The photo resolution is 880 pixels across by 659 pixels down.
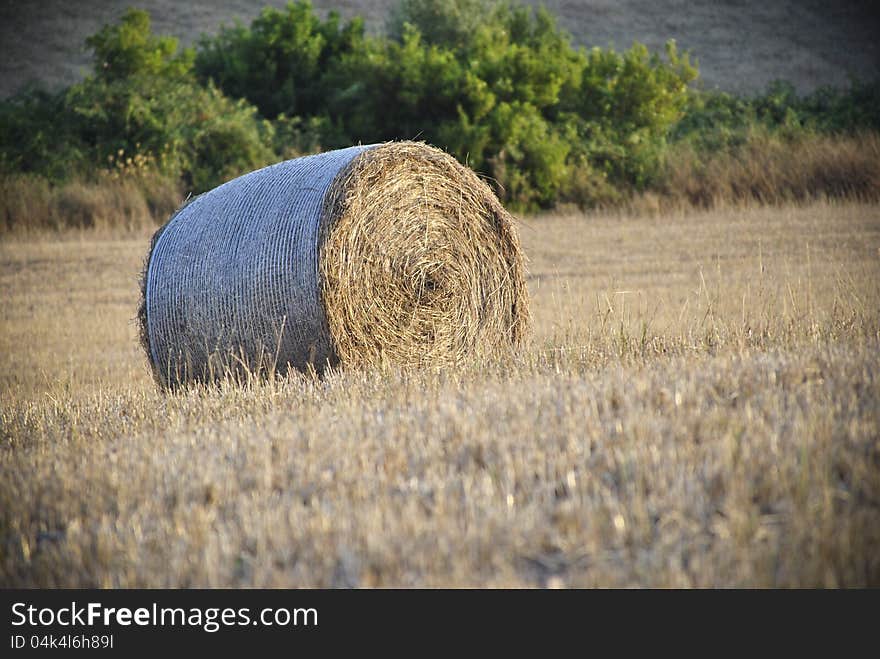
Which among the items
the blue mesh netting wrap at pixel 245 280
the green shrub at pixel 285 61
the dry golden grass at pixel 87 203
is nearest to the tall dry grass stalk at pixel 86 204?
the dry golden grass at pixel 87 203

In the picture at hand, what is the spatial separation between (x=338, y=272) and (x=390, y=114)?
52.1ft

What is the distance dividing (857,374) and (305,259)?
11.4 ft

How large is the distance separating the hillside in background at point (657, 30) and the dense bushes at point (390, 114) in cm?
2504

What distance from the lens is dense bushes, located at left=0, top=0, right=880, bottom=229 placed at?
19922 millimetres

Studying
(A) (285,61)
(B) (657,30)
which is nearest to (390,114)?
(A) (285,61)

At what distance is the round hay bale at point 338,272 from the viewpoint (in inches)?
251

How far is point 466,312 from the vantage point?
741 cm

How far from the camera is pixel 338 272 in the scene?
21.2 feet

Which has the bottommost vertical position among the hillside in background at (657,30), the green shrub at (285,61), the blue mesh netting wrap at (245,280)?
the hillside in background at (657,30)

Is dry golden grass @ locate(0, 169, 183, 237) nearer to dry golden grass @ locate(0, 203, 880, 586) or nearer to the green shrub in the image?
the green shrub

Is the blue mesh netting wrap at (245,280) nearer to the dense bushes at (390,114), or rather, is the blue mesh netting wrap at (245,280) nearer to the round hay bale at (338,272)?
the round hay bale at (338,272)

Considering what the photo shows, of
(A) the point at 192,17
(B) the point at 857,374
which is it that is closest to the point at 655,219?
(B) the point at 857,374

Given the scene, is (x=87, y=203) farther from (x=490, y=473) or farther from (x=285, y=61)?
(x=490, y=473)

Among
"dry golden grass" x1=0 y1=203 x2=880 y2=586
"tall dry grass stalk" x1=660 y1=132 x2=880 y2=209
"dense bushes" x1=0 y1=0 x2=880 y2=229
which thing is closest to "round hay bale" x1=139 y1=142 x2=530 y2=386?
"dry golden grass" x1=0 y1=203 x2=880 y2=586
